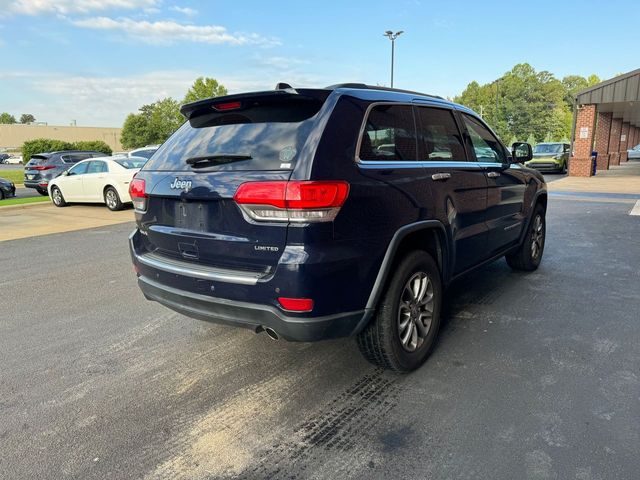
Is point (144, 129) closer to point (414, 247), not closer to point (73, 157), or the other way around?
point (73, 157)

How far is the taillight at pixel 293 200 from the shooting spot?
247 centimetres

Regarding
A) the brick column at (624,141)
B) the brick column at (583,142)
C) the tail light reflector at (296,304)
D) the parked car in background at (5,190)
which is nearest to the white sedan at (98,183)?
the parked car in background at (5,190)

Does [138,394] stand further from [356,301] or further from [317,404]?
[356,301]

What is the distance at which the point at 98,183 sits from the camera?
12.7 meters

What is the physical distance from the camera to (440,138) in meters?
3.70

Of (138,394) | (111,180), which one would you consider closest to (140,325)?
(138,394)

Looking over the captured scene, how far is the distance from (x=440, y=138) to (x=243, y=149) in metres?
1.68

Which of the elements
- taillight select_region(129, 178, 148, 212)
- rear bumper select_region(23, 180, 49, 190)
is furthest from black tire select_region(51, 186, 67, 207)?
taillight select_region(129, 178, 148, 212)

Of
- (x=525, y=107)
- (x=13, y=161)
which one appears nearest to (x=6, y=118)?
(x=13, y=161)

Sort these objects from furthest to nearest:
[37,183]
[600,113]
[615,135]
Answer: [615,135], [600,113], [37,183]

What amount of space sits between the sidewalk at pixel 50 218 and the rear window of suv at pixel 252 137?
735 centimetres

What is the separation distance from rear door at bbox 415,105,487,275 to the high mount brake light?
52.8 inches

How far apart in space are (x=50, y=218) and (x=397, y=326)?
Result: 35.7ft

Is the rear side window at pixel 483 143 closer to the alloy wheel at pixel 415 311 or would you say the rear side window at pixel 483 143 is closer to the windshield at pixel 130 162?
the alloy wheel at pixel 415 311
